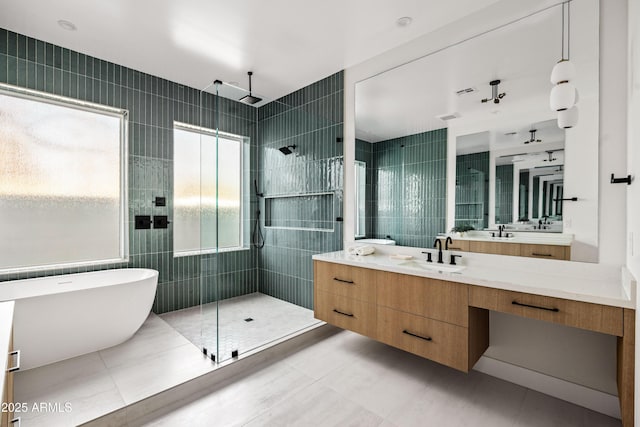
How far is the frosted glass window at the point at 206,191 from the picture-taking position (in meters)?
2.48

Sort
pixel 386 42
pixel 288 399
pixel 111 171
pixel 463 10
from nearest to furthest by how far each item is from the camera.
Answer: pixel 288 399 → pixel 463 10 → pixel 386 42 → pixel 111 171

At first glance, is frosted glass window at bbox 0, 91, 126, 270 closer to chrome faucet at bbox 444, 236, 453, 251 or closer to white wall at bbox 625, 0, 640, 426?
chrome faucet at bbox 444, 236, 453, 251

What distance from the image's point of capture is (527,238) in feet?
6.64

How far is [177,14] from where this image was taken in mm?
2193

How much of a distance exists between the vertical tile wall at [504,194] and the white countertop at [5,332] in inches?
100

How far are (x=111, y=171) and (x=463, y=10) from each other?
11.3 ft

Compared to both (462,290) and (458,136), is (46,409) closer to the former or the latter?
(462,290)

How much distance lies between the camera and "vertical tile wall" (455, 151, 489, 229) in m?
2.22

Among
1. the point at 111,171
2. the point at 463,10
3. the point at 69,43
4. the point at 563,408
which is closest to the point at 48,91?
the point at 69,43

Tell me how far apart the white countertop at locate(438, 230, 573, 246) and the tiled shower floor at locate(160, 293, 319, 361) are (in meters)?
1.66

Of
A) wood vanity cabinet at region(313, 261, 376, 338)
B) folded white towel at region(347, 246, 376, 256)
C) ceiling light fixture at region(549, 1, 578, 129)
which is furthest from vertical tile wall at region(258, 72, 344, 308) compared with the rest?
ceiling light fixture at region(549, 1, 578, 129)

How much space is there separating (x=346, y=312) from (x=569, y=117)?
200 cm

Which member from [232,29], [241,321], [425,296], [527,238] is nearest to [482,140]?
[527,238]

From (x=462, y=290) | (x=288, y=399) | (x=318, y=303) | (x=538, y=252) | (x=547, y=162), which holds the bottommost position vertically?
(x=288, y=399)
